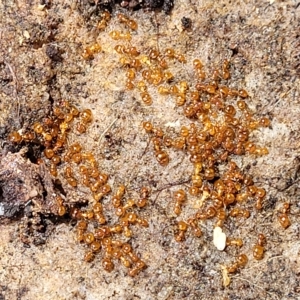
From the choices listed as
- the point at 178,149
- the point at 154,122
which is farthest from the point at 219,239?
the point at 154,122

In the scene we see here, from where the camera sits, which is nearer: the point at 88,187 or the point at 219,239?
the point at 219,239

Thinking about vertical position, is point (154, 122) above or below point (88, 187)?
above

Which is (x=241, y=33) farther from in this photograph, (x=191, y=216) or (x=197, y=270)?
(x=197, y=270)

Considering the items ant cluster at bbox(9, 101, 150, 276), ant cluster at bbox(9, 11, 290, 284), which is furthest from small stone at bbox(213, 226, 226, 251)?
ant cluster at bbox(9, 101, 150, 276)

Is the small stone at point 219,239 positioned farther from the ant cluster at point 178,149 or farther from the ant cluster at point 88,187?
the ant cluster at point 88,187

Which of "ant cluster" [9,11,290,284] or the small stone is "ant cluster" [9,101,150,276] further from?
the small stone

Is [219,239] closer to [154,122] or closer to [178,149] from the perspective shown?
[178,149]
